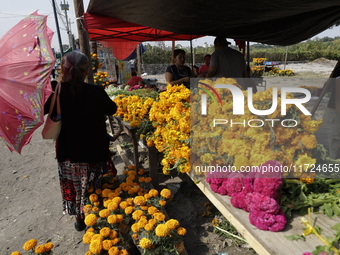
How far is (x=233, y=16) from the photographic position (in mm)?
3004

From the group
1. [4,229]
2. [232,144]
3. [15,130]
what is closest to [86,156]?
[15,130]

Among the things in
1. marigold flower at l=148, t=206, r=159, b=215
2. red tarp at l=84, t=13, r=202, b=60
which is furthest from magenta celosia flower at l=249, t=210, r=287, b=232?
red tarp at l=84, t=13, r=202, b=60

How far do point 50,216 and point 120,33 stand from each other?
513cm

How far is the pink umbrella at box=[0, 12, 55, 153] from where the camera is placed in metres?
1.82

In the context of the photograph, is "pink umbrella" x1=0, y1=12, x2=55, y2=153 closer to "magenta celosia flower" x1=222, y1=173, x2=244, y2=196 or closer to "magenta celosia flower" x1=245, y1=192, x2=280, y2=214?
"magenta celosia flower" x1=222, y1=173, x2=244, y2=196

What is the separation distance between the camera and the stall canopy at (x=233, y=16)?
257 centimetres

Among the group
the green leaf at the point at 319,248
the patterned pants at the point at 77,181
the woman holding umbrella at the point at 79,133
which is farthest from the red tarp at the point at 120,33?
the green leaf at the point at 319,248

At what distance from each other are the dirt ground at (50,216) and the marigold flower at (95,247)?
99cm

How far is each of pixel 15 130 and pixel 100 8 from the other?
9.94 ft

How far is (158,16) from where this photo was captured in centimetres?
337

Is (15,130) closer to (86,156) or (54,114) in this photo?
(54,114)

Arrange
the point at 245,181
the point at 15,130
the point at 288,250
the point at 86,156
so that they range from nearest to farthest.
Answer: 1. the point at 288,250
2. the point at 245,181
3. the point at 15,130
4. the point at 86,156

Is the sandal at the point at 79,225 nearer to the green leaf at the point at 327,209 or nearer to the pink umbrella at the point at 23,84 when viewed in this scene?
the pink umbrella at the point at 23,84

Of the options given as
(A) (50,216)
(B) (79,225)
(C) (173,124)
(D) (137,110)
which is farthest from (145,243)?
(A) (50,216)
